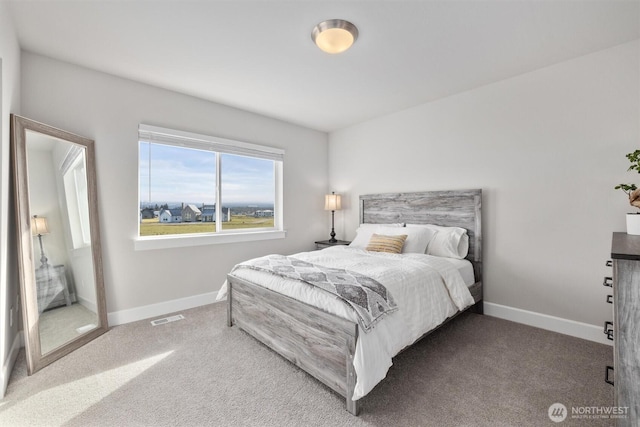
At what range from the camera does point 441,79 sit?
9.54ft

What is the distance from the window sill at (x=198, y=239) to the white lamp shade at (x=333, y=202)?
2.73 feet

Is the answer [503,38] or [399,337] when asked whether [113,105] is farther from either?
[503,38]

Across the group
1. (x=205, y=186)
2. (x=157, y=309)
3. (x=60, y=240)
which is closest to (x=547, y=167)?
(x=205, y=186)

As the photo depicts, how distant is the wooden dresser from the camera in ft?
3.92

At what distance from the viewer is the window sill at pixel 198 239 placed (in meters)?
3.02

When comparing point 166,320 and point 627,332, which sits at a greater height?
point 627,332

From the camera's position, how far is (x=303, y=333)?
196 centimetres

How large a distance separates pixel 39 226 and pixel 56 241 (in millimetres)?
163

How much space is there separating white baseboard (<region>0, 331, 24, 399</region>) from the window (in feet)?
3.85

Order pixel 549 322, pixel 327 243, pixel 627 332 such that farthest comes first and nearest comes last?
pixel 327 243 → pixel 549 322 → pixel 627 332

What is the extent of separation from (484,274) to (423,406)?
6.32 feet

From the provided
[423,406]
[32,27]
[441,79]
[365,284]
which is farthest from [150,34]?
[423,406]
